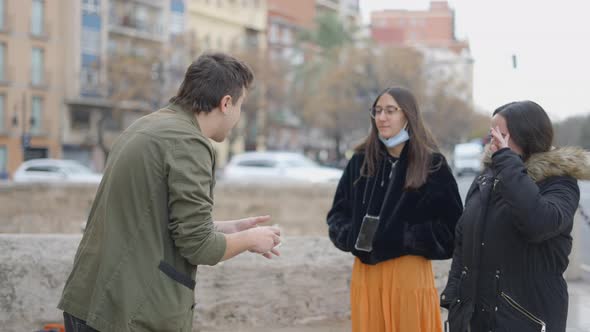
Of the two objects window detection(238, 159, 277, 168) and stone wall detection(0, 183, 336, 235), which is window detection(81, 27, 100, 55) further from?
stone wall detection(0, 183, 336, 235)

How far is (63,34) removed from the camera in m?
51.5

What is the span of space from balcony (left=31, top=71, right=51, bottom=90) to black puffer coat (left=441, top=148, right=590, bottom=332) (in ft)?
160

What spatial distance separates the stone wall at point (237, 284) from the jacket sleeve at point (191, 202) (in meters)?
2.61

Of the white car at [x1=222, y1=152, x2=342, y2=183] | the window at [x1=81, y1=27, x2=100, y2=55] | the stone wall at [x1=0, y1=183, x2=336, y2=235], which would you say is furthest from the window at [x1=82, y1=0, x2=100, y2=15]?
the stone wall at [x1=0, y1=183, x2=336, y2=235]

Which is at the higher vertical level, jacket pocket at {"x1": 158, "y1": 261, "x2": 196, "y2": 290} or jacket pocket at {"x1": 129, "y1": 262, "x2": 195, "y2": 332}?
jacket pocket at {"x1": 158, "y1": 261, "x2": 196, "y2": 290}

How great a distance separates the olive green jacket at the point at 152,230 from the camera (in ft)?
9.99

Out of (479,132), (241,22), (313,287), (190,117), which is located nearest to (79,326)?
(190,117)

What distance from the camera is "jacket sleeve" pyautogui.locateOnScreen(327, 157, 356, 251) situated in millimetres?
4684

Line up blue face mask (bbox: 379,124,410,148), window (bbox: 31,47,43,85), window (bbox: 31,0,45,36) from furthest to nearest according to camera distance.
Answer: window (bbox: 31,47,43,85)
window (bbox: 31,0,45,36)
blue face mask (bbox: 379,124,410,148)

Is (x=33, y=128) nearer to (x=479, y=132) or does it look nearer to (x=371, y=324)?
(x=371, y=324)

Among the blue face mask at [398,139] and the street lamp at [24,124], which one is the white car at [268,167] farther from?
the blue face mask at [398,139]

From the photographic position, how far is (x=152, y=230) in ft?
10.1

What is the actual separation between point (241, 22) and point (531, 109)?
67667mm

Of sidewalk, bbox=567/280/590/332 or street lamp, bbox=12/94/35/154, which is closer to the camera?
sidewalk, bbox=567/280/590/332
